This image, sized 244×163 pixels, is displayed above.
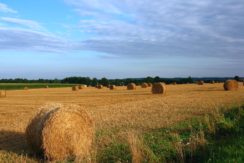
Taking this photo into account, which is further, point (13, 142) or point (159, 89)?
point (159, 89)

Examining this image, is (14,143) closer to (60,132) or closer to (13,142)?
(13,142)

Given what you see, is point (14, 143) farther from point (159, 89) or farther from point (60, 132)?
point (159, 89)

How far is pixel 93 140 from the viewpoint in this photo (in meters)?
12.1

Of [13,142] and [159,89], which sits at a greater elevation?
[159,89]

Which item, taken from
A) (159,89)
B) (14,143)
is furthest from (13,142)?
(159,89)

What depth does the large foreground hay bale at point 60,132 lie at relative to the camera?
10547 millimetres

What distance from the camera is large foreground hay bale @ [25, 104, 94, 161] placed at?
10547 mm

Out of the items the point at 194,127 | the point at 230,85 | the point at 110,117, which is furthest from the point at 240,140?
the point at 230,85

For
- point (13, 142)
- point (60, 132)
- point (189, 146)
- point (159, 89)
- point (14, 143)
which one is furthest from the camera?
point (159, 89)

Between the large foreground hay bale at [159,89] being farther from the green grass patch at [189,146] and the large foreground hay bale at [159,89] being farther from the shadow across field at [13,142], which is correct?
the shadow across field at [13,142]

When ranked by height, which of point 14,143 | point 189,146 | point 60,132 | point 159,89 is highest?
point 159,89

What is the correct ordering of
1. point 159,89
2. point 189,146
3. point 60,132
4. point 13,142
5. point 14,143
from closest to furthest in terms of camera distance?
point 189,146
point 60,132
point 14,143
point 13,142
point 159,89

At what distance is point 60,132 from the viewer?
10953 millimetres

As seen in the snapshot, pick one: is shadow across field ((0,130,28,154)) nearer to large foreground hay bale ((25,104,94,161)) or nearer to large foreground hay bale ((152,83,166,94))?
large foreground hay bale ((25,104,94,161))
